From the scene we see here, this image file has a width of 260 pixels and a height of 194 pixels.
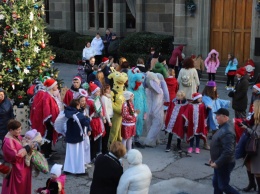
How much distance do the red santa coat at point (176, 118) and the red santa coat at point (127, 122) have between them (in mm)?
821

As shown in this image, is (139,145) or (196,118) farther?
(139,145)

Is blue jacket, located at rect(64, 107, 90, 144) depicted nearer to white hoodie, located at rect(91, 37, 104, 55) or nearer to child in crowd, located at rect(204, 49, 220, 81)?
child in crowd, located at rect(204, 49, 220, 81)

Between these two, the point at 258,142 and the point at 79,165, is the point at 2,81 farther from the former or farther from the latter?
the point at 258,142

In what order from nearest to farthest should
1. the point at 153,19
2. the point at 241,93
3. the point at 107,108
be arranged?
the point at 107,108 < the point at 241,93 < the point at 153,19

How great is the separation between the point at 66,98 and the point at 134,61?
10.4m

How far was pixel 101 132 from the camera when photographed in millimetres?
8500

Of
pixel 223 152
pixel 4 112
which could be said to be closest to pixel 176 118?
pixel 223 152

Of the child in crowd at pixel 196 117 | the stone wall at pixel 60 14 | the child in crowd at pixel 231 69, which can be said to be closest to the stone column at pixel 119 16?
the stone wall at pixel 60 14

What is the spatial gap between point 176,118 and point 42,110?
2.79 m

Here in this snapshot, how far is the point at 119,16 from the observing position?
2191cm

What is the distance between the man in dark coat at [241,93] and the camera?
982cm

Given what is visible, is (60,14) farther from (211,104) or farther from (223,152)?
(223,152)

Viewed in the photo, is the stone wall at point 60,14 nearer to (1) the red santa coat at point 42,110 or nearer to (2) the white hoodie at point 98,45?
(2) the white hoodie at point 98,45

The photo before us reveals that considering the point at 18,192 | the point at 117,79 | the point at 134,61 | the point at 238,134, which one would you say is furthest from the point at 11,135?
the point at 134,61
